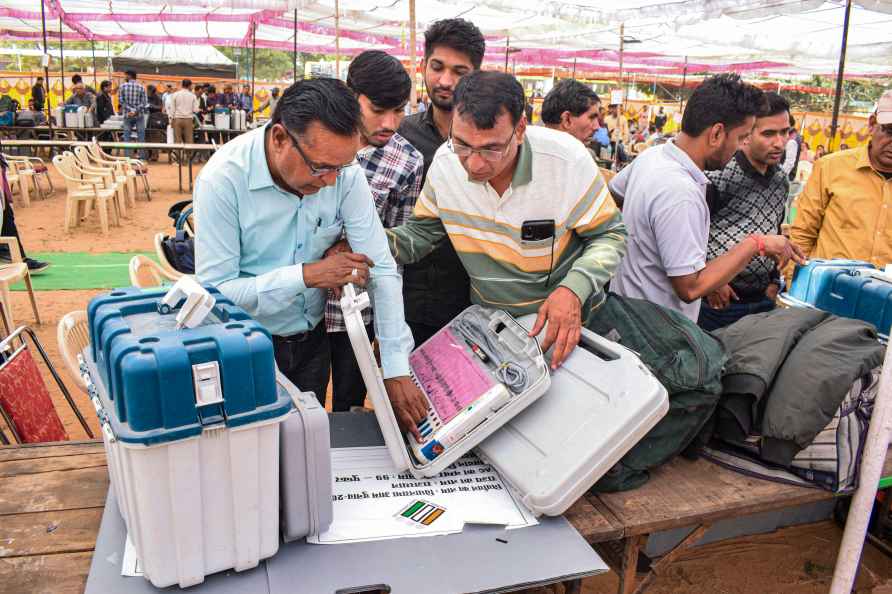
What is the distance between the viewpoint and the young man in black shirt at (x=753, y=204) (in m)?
2.98

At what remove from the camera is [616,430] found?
1.61m

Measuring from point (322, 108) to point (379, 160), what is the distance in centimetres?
89

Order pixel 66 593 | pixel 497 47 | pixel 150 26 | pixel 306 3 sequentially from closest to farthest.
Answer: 1. pixel 66 593
2. pixel 306 3
3. pixel 150 26
4. pixel 497 47

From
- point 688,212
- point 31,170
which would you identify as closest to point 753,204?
point 688,212

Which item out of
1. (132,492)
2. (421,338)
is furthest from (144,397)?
(421,338)

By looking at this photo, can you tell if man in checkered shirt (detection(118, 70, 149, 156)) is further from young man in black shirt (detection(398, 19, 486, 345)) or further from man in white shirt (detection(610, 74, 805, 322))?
man in white shirt (detection(610, 74, 805, 322))

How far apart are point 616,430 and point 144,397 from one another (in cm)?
107

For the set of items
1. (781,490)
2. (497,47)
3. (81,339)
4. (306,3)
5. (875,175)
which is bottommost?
(781,490)

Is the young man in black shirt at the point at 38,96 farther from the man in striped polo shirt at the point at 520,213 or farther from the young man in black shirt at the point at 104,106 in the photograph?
the man in striped polo shirt at the point at 520,213

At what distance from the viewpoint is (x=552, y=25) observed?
41.9ft

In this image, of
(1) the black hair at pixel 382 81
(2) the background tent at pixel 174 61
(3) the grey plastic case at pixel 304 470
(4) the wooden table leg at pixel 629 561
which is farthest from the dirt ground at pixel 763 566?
(2) the background tent at pixel 174 61

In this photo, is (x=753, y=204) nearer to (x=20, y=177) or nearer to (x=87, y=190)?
(x=87, y=190)

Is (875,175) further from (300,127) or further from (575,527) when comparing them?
(300,127)

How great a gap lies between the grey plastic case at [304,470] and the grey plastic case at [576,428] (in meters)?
0.51
